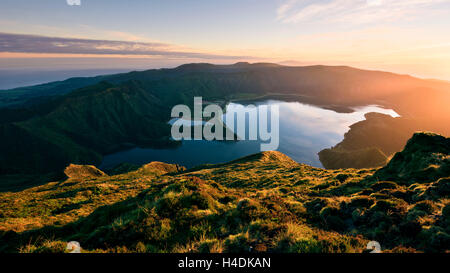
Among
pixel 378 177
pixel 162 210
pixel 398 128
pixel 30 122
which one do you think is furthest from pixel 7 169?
pixel 398 128

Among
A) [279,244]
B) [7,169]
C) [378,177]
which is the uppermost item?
[279,244]

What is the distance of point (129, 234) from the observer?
7.25 m

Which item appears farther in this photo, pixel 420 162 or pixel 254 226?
pixel 420 162

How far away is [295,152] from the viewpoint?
584 ft

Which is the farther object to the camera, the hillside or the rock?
the rock

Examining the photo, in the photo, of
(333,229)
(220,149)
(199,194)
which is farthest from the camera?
(220,149)

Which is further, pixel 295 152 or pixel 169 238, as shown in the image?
pixel 295 152

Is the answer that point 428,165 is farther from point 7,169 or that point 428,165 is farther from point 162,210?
point 7,169

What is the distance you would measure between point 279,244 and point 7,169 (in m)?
201

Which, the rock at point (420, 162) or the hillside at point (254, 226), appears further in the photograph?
the rock at point (420, 162)
